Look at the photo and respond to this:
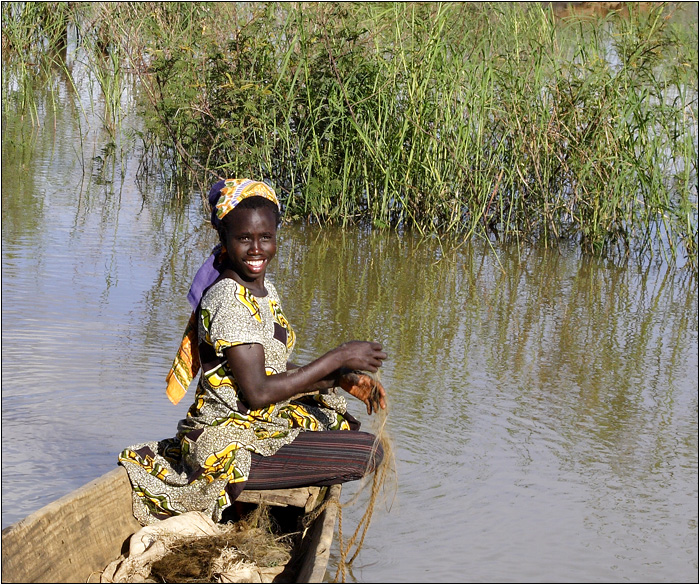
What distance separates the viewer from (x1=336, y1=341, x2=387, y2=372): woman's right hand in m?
2.78

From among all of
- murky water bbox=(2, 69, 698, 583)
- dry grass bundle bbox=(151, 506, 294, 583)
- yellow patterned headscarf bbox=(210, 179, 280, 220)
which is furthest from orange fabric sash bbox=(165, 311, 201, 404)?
murky water bbox=(2, 69, 698, 583)

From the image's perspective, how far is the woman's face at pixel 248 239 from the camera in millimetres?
2840

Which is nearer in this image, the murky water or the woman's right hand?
the woman's right hand

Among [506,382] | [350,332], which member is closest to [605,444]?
[506,382]

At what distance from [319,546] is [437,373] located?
8.01 feet

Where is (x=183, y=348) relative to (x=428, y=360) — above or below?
above

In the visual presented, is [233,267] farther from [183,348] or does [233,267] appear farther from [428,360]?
[428,360]

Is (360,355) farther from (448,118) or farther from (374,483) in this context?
(448,118)

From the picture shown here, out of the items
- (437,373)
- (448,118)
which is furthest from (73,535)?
(448,118)

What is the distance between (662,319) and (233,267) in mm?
3933

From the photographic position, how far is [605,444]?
4.25 metres

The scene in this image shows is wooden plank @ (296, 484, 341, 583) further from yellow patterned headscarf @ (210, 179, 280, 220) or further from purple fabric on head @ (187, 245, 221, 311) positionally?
yellow patterned headscarf @ (210, 179, 280, 220)

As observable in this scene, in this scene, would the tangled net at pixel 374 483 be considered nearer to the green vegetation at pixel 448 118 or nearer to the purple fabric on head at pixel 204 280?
the purple fabric on head at pixel 204 280

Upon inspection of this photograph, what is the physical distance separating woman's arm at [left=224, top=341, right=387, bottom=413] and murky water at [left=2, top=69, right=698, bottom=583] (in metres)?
0.70
